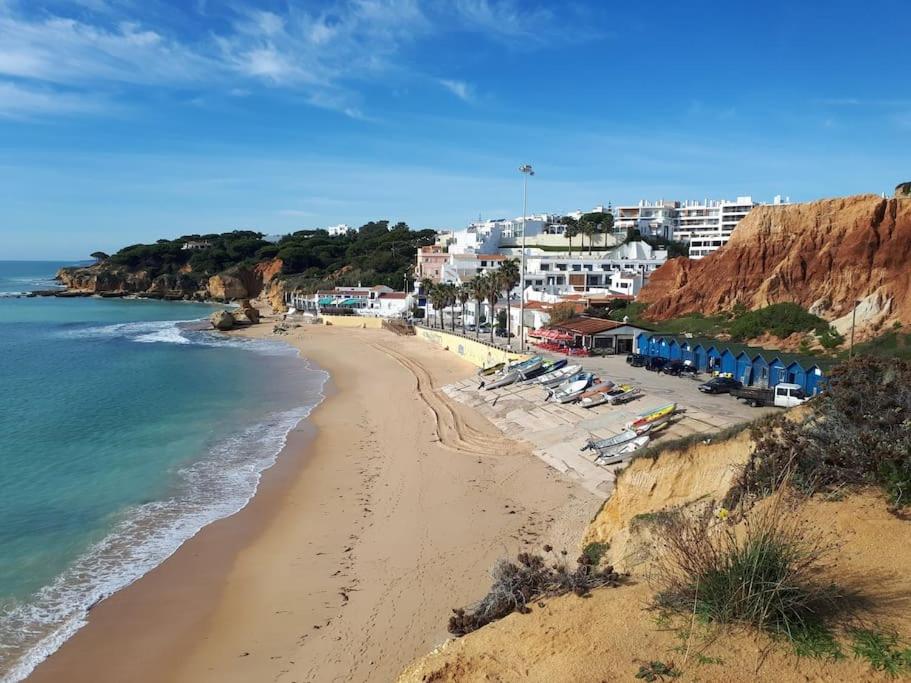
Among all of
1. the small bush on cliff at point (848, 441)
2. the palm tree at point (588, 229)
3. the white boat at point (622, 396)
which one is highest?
the palm tree at point (588, 229)

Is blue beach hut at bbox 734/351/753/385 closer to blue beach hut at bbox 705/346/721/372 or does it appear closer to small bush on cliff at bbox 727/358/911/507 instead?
blue beach hut at bbox 705/346/721/372

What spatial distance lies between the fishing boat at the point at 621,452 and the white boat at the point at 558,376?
949cm

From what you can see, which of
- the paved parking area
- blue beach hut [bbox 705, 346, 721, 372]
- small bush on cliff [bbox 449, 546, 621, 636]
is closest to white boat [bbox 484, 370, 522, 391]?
the paved parking area

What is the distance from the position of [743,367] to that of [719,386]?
4363 mm

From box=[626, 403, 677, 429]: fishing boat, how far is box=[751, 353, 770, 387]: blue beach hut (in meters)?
7.82

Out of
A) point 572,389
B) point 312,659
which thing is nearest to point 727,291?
point 572,389

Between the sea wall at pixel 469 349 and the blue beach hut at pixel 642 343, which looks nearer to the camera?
the blue beach hut at pixel 642 343

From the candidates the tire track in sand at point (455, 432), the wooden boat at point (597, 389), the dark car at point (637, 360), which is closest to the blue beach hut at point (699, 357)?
the dark car at point (637, 360)

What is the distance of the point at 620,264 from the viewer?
70.7 meters

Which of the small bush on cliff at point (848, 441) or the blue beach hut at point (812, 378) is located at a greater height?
the small bush on cliff at point (848, 441)

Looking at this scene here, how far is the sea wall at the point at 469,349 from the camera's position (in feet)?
128

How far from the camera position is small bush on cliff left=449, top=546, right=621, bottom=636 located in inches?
332

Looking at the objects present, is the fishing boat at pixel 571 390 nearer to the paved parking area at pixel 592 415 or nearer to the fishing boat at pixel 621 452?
the paved parking area at pixel 592 415

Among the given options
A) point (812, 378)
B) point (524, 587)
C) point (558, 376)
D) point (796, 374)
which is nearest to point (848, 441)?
point (524, 587)
